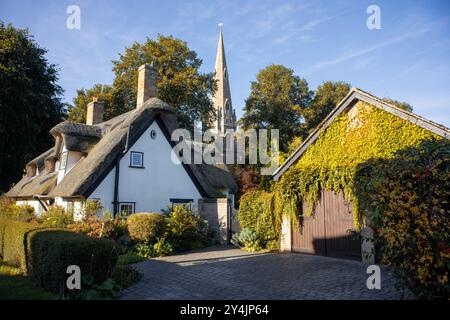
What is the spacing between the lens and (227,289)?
7434 mm

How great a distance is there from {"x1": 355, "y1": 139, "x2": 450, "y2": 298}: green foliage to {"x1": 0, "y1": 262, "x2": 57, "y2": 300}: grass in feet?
23.0

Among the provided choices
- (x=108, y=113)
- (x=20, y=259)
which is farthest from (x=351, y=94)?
(x=108, y=113)

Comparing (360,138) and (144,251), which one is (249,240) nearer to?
(144,251)

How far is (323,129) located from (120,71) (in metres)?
21.4

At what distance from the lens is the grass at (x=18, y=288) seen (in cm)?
719

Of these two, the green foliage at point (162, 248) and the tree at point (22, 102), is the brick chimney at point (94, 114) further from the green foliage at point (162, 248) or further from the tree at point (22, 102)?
the green foliage at point (162, 248)

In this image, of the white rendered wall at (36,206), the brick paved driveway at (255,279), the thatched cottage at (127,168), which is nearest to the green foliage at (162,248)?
the brick paved driveway at (255,279)

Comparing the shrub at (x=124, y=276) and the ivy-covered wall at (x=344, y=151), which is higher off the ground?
the ivy-covered wall at (x=344, y=151)

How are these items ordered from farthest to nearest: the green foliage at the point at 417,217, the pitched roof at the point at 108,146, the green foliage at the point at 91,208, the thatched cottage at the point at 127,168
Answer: the thatched cottage at the point at 127,168 < the pitched roof at the point at 108,146 < the green foliage at the point at 91,208 < the green foliage at the point at 417,217

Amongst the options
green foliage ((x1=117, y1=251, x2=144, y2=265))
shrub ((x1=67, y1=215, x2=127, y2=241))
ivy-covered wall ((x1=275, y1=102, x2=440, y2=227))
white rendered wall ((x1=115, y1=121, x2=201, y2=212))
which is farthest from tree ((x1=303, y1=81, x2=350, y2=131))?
green foliage ((x1=117, y1=251, x2=144, y2=265))

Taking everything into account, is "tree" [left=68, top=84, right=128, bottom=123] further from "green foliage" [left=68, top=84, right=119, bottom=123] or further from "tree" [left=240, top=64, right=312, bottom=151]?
"tree" [left=240, top=64, right=312, bottom=151]

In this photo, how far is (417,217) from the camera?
569cm

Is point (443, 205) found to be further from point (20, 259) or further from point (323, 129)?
point (20, 259)

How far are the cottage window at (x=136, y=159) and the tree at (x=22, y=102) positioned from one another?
43.3 feet
